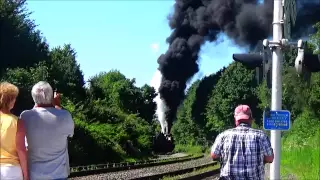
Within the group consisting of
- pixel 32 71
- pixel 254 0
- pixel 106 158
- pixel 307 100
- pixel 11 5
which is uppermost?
pixel 254 0

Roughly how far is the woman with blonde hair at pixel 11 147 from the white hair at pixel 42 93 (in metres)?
0.29

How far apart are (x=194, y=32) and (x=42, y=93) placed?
53.8 meters

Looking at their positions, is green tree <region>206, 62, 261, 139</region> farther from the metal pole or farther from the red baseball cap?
the red baseball cap

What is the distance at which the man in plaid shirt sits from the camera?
596 centimetres

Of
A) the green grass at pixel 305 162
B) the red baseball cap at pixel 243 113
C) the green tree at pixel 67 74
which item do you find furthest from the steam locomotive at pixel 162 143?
the red baseball cap at pixel 243 113

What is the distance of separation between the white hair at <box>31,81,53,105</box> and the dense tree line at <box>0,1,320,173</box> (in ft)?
16.0

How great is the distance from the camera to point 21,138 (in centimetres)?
547

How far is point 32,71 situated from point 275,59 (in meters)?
29.0

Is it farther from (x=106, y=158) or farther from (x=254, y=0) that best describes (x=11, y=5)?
(x=254, y=0)

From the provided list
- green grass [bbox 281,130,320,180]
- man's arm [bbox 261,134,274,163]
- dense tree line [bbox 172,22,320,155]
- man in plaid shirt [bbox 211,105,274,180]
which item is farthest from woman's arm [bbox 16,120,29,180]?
dense tree line [bbox 172,22,320,155]

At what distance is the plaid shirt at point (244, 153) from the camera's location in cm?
596

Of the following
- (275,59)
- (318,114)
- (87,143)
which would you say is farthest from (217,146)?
(87,143)

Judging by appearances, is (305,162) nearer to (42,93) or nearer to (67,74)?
(42,93)

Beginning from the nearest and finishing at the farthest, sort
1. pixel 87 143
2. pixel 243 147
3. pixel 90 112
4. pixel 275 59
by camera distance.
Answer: pixel 243 147
pixel 275 59
pixel 87 143
pixel 90 112
